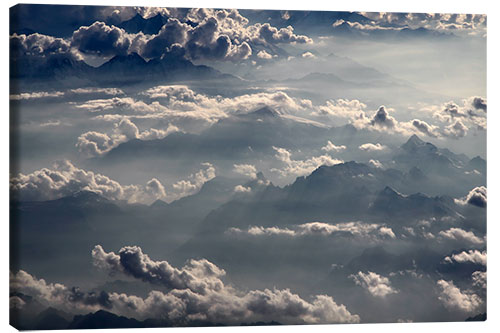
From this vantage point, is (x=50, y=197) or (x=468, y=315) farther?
(x=468, y=315)

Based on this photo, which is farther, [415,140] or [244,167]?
[415,140]

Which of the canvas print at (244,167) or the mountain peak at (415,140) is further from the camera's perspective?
the mountain peak at (415,140)

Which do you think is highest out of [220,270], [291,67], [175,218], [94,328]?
[291,67]

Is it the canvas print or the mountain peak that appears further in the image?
the mountain peak

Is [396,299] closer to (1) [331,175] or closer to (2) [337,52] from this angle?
(1) [331,175]

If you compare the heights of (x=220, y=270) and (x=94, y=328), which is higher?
(x=220, y=270)

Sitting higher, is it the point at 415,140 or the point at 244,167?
the point at 415,140

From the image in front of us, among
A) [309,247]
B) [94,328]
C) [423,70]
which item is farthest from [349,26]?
[94,328]
